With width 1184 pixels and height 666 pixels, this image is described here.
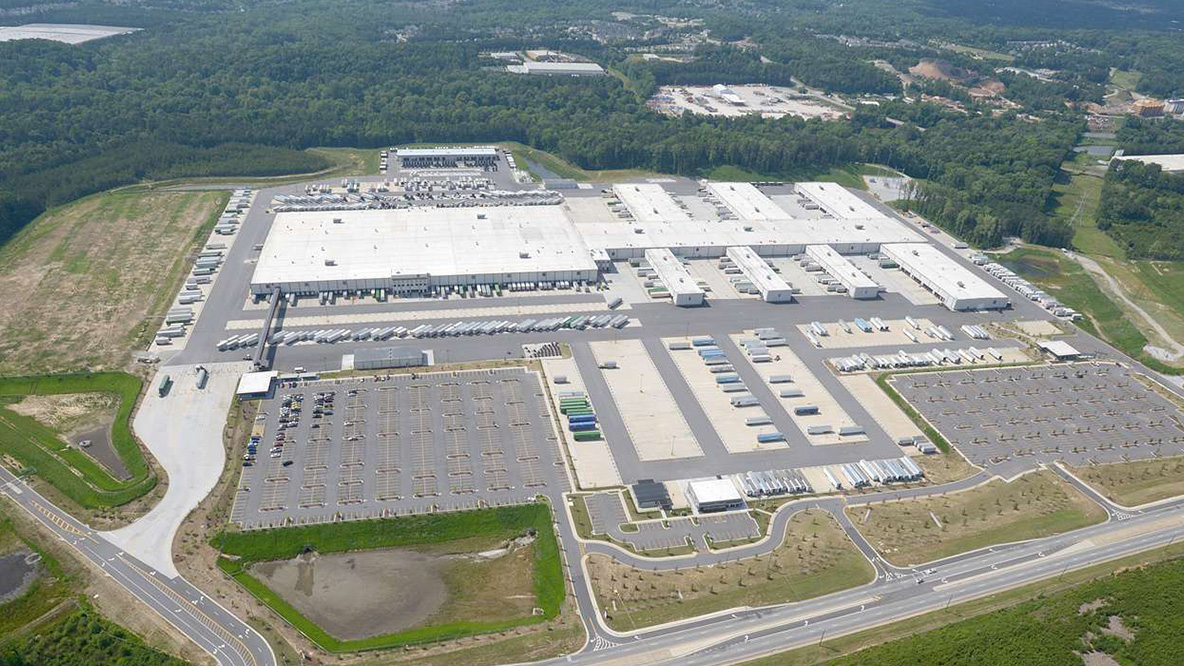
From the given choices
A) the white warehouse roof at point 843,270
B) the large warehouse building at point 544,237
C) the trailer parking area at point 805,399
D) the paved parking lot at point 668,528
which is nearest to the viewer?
Result: the paved parking lot at point 668,528

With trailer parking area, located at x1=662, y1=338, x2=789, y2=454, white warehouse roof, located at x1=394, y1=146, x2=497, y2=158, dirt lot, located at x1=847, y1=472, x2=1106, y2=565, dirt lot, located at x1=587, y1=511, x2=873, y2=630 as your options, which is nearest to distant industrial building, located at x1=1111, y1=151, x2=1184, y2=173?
dirt lot, located at x1=847, y1=472, x2=1106, y2=565

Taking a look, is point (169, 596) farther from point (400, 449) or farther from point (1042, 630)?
point (1042, 630)

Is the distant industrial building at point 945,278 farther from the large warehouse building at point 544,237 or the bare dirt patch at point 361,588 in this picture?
the bare dirt patch at point 361,588

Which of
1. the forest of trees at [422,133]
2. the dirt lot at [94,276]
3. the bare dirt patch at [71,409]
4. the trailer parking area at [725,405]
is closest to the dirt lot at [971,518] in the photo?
the trailer parking area at [725,405]

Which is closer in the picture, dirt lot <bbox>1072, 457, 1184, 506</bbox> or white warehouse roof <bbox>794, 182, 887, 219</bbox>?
dirt lot <bbox>1072, 457, 1184, 506</bbox>

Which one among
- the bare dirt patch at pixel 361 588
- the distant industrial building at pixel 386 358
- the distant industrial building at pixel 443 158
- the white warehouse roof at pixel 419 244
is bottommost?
the bare dirt patch at pixel 361 588

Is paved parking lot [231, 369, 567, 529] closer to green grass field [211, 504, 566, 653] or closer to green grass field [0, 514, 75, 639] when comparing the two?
green grass field [211, 504, 566, 653]

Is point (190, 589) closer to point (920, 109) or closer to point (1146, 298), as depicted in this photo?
point (1146, 298)
